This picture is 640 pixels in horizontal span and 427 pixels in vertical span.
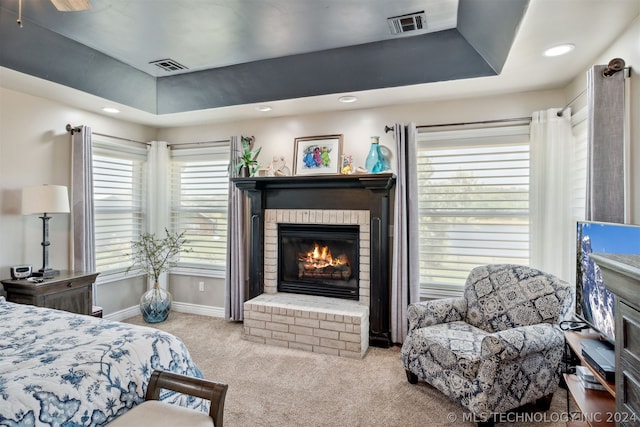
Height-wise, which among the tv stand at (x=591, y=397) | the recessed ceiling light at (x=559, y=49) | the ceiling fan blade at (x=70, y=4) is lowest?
the tv stand at (x=591, y=397)

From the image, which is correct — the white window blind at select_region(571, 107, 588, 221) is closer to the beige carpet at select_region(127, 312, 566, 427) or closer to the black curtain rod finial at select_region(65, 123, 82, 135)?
the beige carpet at select_region(127, 312, 566, 427)

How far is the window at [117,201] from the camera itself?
3969 mm

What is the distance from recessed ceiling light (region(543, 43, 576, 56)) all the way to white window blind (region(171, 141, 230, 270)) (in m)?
3.31

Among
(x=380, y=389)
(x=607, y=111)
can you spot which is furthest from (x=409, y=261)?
(x=607, y=111)

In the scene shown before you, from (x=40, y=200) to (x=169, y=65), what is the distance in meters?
1.69

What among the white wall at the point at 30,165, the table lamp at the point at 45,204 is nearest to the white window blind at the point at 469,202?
the table lamp at the point at 45,204

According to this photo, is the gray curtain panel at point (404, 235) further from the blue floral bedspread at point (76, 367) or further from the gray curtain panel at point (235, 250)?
the blue floral bedspread at point (76, 367)

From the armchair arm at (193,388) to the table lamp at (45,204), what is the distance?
87.0 inches

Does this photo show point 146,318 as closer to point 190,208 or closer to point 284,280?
point 190,208

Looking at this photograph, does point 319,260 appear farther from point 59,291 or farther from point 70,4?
point 70,4

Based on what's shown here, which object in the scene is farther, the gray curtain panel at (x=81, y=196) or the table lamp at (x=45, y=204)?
the gray curtain panel at (x=81, y=196)

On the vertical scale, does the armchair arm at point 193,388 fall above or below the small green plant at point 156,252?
below

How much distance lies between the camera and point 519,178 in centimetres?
323

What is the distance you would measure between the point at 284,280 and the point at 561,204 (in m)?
2.75
